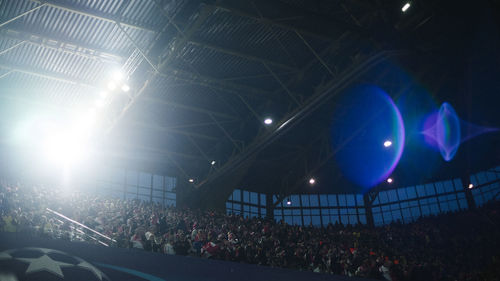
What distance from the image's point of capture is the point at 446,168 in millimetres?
36531

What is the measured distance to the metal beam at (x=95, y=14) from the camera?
1461cm

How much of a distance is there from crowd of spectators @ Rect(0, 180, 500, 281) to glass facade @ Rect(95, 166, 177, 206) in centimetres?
669

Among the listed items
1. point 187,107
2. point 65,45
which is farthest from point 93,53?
point 187,107

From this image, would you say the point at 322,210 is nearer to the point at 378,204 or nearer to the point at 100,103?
the point at 378,204

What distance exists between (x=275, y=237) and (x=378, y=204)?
24605 millimetres

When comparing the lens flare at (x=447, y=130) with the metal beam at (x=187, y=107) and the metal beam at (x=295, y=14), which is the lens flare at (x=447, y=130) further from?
the metal beam at (x=187, y=107)

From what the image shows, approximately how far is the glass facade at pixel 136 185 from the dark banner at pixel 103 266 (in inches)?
733

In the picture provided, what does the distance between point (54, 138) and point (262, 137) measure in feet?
42.2

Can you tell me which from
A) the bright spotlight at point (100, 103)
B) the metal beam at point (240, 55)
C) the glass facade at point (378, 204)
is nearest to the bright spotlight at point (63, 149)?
the bright spotlight at point (100, 103)

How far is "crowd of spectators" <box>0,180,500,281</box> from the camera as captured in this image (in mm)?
13852

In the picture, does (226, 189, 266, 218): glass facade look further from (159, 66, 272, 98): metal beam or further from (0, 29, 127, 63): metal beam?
(0, 29, 127, 63): metal beam

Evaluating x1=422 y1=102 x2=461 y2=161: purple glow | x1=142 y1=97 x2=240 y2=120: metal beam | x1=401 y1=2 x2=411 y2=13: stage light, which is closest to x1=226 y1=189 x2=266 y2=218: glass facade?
x1=142 y1=97 x2=240 y2=120: metal beam

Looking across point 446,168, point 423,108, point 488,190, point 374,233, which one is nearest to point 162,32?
point 423,108

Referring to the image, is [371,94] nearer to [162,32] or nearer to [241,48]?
[241,48]
